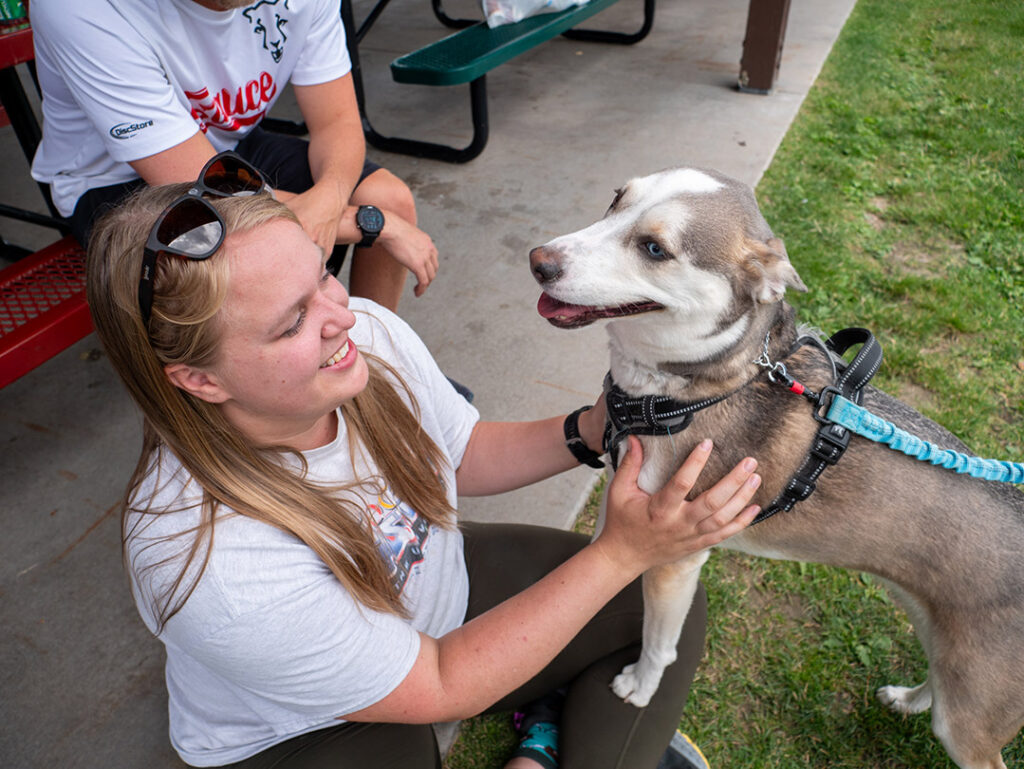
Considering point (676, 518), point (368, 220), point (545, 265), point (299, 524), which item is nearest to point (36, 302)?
point (368, 220)

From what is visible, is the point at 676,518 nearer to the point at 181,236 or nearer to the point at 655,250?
the point at 655,250

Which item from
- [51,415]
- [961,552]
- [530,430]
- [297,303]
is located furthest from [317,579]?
[51,415]

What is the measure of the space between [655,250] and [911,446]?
728 mm

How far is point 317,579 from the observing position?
3.95 ft

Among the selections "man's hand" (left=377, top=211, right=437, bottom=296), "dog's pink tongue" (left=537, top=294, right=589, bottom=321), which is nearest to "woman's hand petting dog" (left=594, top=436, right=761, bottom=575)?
"dog's pink tongue" (left=537, top=294, right=589, bottom=321)

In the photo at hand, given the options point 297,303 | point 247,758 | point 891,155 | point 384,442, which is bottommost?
point 891,155

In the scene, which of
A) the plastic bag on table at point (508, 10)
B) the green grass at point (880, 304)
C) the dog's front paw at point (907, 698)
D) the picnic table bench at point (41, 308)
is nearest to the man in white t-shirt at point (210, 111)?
the picnic table bench at point (41, 308)

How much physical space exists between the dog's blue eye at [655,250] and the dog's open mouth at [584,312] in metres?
0.10

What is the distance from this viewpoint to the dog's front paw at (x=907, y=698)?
1.88 metres

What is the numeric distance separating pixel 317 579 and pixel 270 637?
122 millimetres

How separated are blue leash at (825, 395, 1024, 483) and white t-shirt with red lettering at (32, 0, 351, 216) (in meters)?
1.96

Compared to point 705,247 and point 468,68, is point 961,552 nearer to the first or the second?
point 705,247

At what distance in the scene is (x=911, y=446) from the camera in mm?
1531

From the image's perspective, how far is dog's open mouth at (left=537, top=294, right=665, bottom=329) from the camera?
1.51m
